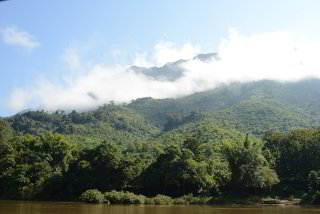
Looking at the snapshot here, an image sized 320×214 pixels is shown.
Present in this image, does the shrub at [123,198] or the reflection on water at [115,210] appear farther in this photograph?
the shrub at [123,198]

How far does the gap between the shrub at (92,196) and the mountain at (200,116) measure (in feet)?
121

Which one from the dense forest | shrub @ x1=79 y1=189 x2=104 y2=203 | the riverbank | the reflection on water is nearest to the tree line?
the dense forest

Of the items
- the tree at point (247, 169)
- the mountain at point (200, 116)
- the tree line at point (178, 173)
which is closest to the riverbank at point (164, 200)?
the tree line at point (178, 173)

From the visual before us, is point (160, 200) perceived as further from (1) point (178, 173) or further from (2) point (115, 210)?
(2) point (115, 210)

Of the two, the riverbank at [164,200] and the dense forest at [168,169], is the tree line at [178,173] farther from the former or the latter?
the riverbank at [164,200]

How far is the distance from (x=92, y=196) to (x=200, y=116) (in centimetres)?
7228

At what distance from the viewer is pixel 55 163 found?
58.5 meters

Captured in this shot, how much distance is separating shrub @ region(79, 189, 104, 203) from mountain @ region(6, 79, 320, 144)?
36.9 metres

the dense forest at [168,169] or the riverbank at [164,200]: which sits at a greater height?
the dense forest at [168,169]

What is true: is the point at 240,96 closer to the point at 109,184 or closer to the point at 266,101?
the point at 266,101

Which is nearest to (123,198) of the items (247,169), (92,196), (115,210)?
(92,196)

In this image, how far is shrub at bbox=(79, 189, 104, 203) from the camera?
4478 cm

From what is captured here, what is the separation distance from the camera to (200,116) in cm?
11481

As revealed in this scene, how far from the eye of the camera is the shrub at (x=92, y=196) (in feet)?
147
